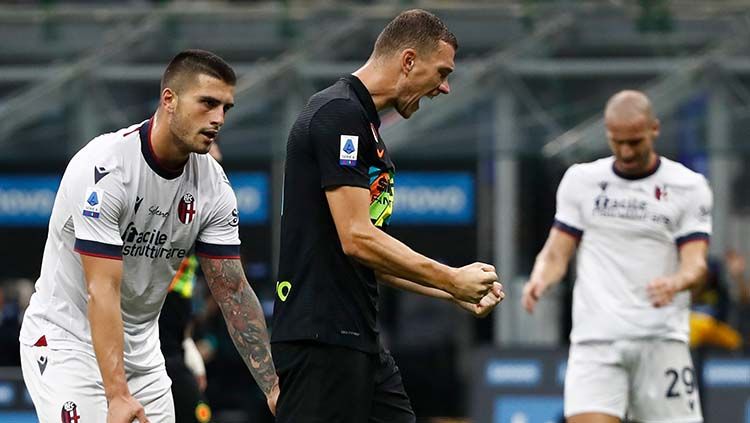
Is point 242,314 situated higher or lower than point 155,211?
lower

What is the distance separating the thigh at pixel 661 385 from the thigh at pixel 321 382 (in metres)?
3.16

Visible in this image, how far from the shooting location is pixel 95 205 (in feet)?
20.2

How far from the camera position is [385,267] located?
6.09 metres

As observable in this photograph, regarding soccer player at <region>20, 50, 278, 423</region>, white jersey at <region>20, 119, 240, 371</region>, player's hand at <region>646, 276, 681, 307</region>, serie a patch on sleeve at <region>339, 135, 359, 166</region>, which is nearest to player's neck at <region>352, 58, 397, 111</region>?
serie a patch on sleeve at <region>339, 135, 359, 166</region>

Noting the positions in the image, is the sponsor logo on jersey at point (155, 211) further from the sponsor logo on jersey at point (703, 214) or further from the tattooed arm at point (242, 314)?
the sponsor logo on jersey at point (703, 214)

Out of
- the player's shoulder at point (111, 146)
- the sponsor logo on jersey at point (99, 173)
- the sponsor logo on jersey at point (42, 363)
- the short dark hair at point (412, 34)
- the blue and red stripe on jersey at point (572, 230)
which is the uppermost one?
the short dark hair at point (412, 34)

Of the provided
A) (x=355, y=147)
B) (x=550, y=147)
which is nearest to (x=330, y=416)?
(x=355, y=147)

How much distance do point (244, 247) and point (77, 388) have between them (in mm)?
9706

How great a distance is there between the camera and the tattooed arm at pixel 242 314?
21.9ft

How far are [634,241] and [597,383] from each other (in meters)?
0.82

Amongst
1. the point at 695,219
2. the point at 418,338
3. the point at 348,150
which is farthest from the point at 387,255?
the point at 418,338

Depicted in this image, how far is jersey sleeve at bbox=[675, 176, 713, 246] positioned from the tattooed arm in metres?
3.18

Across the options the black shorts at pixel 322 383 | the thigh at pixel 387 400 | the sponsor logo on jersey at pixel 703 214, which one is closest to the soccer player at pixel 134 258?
the black shorts at pixel 322 383

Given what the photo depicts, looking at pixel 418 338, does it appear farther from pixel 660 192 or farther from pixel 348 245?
pixel 348 245
